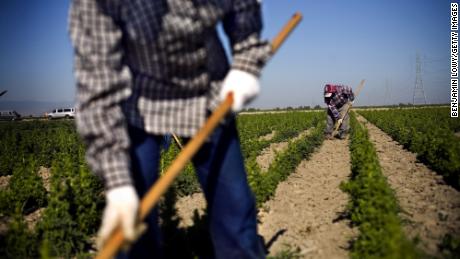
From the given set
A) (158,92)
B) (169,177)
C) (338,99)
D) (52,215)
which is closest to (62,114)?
(338,99)

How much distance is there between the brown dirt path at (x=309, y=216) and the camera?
3889mm

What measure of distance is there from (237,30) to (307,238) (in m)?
2.93

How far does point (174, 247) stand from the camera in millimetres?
3570

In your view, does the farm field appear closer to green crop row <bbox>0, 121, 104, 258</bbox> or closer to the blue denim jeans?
green crop row <bbox>0, 121, 104, 258</bbox>

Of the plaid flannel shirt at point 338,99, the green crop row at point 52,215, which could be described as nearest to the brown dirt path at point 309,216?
the green crop row at point 52,215

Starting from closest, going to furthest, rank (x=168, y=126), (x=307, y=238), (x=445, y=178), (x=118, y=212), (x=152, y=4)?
(x=118, y=212), (x=152, y=4), (x=168, y=126), (x=307, y=238), (x=445, y=178)

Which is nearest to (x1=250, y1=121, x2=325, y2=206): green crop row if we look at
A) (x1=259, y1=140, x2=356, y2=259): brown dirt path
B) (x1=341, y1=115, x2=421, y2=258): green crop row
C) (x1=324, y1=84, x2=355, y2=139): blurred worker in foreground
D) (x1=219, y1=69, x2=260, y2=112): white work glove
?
(x1=259, y1=140, x2=356, y2=259): brown dirt path

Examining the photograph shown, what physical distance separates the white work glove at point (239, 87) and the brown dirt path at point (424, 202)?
2.31 m

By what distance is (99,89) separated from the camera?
5.15ft

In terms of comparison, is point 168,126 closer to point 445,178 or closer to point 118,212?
point 118,212

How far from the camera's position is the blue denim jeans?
1.88 m

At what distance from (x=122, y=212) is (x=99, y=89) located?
0.54 meters

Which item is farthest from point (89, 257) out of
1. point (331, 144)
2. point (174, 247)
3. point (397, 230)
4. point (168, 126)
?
point (331, 144)

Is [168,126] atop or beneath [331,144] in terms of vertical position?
atop
